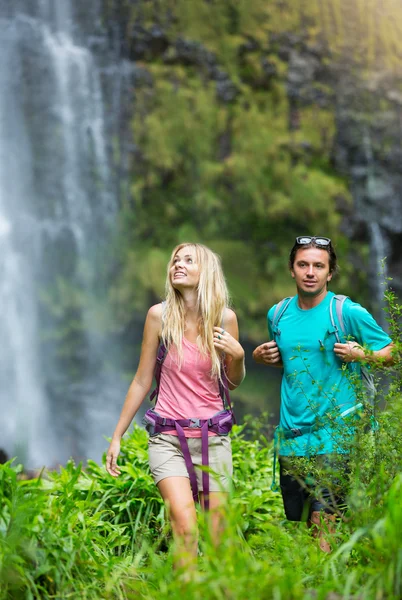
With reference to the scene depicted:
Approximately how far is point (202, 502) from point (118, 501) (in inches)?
51.6

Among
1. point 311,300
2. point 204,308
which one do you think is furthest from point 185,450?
point 311,300

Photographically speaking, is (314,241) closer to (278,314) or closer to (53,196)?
(278,314)

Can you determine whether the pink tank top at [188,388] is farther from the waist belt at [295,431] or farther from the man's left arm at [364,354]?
the man's left arm at [364,354]

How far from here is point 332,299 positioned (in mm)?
3725

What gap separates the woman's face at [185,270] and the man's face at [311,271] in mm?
554

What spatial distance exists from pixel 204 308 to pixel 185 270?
0.21m

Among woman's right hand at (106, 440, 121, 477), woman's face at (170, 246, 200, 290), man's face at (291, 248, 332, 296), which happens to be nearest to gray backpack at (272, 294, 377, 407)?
man's face at (291, 248, 332, 296)

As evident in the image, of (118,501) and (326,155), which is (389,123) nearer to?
(326,155)

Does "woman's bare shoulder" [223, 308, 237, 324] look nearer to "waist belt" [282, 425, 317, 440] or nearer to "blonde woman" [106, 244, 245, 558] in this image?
"blonde woman" [106, 244, 245, 558]

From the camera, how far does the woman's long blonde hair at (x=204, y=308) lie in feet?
11.5

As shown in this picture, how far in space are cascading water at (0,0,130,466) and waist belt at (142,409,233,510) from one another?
10702 mm

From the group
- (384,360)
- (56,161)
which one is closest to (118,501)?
(384,360)

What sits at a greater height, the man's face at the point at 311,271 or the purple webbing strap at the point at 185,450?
the man's face at the point at 311,271

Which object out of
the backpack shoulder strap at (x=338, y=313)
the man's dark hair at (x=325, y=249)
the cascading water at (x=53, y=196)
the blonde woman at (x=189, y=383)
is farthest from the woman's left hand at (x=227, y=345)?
the cascading water at (x=53, y=196)
